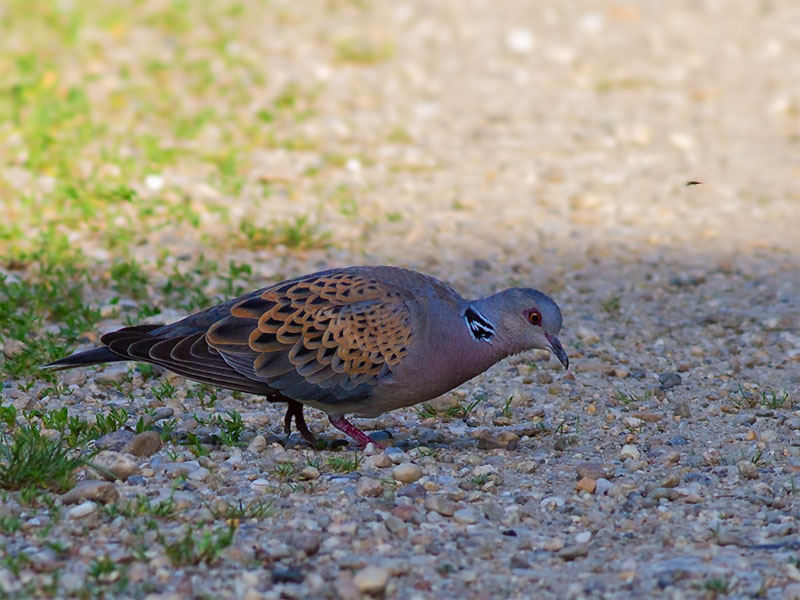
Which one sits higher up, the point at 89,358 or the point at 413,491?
the point at 89,358


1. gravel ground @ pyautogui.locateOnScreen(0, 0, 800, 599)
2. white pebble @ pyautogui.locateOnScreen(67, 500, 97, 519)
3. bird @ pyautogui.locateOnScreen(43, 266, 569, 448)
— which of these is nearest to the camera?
gravel ground @ pyautogui.locateOnScreen(0, 0, 800, 599)

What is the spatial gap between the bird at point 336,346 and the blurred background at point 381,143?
1.39 metres

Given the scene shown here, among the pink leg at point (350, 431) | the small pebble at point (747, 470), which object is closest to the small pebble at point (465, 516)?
the pink leg at point (350, 431)

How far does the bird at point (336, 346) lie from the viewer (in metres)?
4.66

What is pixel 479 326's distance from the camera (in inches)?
190

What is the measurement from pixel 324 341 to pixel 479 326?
635mm

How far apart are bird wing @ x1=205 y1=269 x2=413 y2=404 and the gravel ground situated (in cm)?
31

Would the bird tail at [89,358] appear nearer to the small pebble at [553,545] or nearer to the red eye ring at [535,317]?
the red eye ring at [535,317]

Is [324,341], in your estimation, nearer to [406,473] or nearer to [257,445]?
[257,445]

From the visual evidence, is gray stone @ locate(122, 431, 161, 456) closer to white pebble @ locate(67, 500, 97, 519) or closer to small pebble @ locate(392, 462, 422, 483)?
white pebble @ locate(67, 500, 97, 519)

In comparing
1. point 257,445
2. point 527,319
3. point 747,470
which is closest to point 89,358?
point 257,445

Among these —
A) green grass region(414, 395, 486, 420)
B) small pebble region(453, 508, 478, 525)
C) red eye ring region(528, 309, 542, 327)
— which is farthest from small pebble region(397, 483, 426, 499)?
green grass region(414, 395, 486, 420)

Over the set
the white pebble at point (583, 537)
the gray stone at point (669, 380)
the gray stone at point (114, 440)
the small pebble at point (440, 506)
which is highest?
the gray stone at point (114, 440)

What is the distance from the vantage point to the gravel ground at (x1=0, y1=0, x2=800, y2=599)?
3.79 m
